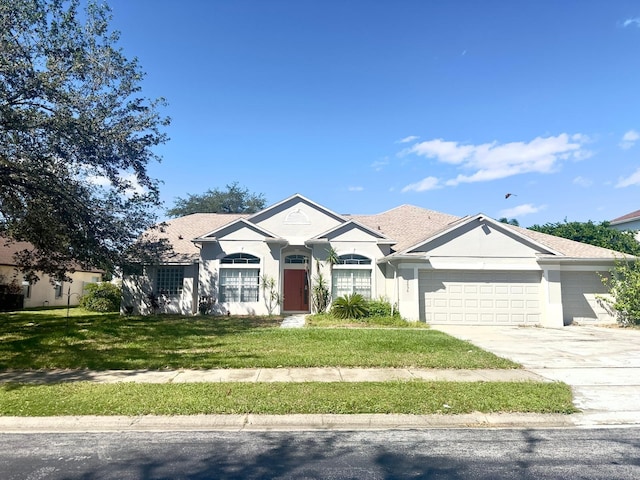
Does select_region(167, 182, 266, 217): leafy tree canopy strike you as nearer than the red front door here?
No

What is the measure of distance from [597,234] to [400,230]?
12495 mm

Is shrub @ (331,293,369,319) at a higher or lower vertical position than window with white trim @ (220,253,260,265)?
lower

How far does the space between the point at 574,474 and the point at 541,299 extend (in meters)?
14.3

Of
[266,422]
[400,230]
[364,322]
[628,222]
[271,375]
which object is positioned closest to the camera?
[266,422]

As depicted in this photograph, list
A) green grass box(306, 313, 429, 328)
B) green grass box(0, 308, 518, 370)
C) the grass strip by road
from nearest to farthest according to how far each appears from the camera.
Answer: the grass strip by road
green grass box(0, 308, 518, 370)
green grass box(306, 313, 429, 328)

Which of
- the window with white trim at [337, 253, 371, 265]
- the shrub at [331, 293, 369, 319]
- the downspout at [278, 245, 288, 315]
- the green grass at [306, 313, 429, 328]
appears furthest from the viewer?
the downspout at [278, 245, 288, 315]

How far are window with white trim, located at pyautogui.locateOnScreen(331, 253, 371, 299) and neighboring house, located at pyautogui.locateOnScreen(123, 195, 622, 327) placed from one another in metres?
0.05

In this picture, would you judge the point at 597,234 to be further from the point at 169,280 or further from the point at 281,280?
the point at 169,280

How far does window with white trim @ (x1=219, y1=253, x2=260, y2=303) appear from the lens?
63.7 feet

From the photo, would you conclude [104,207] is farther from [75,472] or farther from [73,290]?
[73,290]

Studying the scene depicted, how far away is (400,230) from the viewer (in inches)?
884

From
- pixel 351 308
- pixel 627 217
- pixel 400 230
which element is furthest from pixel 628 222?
Answer: pixel 351 308

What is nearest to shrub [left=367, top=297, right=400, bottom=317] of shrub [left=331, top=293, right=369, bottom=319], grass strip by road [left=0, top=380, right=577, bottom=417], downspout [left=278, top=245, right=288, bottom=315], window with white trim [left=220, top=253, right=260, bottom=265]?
shrub [left=331, top=293, right=369, bottom=319]

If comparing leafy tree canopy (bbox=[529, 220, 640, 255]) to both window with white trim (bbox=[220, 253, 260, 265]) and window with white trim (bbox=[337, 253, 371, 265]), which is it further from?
window with white trim (bbox=[220, 253, 260, 265])
